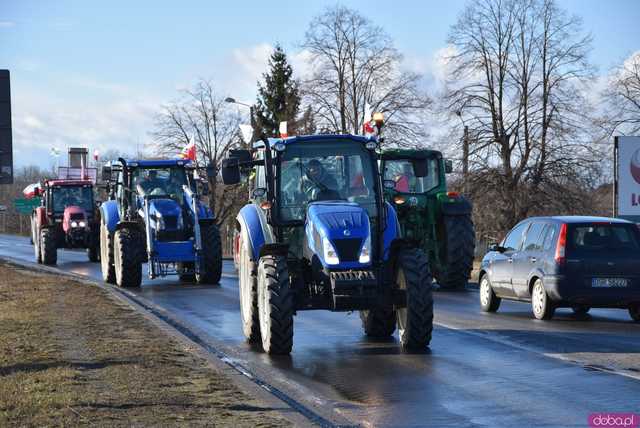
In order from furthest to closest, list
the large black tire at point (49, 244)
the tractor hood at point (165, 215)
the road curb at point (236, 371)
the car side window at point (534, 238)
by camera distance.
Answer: the large black tire at point (49, 244) → the tractor hood at point (165, 215) → the car side window at point (534, 238) → the road curb at point (236, 371)

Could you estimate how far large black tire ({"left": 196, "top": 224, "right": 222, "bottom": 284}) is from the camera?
25.4m

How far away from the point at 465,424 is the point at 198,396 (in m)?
2.44

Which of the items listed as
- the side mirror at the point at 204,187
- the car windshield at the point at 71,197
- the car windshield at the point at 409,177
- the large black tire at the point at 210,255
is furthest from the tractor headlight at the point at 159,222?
the car windshield at the point at 71,197

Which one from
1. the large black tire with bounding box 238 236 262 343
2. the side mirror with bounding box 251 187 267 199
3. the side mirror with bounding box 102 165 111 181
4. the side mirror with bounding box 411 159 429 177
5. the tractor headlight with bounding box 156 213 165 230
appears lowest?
the large black tire with bounding box 238 236 262 343

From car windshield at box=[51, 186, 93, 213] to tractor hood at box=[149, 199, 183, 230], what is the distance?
14190 millimetres

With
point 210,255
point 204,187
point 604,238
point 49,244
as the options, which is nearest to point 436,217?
point 210,255

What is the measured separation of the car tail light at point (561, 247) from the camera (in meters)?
16.7

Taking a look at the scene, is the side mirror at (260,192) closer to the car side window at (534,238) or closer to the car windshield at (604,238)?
the car windshield at (604,238)

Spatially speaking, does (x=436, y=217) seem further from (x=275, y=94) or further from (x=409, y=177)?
(x=275, y=94)

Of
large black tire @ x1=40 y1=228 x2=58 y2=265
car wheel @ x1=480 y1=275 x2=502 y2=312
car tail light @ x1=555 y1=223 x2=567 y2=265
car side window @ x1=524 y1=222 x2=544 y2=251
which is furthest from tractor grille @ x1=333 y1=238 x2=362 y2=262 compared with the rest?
large black tire @ x1=40 y1=228 x2=58 y2=265

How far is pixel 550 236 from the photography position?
56.5ft

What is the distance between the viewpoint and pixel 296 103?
66625 millimetres

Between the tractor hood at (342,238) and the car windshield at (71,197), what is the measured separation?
88.7 ft

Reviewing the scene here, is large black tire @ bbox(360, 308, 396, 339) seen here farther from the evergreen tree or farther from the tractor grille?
the evergreen tree
